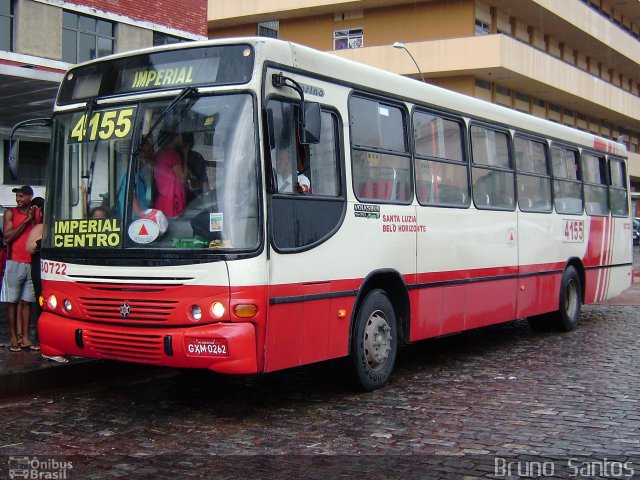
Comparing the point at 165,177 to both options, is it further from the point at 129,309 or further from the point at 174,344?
the point at 174,344

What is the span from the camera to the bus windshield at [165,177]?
21.7 ft

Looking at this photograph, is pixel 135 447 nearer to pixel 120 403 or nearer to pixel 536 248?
pixel 120 403

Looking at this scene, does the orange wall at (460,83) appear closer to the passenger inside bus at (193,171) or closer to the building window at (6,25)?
the building window at (6,25)

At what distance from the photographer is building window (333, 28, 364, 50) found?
4162 centimetres

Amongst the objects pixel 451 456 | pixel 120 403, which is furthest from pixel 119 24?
pixel 451 456

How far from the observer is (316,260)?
7.29 m

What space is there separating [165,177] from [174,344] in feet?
4.46

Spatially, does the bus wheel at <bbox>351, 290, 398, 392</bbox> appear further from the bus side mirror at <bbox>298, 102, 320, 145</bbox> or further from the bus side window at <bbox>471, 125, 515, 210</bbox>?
the bus side window at <bbox>471, 125, 515, 210</bbox>

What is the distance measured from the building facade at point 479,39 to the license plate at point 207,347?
2856 centimetres

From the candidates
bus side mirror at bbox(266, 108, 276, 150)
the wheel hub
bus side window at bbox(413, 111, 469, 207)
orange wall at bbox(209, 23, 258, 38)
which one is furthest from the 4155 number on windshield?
orange wall at bbox(209, 23, 258, 38)

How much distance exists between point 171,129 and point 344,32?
3653 cm

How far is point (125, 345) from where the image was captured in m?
6.87

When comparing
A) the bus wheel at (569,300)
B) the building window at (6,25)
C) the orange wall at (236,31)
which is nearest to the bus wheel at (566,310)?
the bus wheel at (569,300)

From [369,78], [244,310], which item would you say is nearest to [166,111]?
[244,310]
